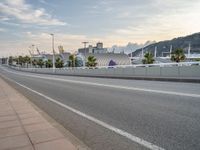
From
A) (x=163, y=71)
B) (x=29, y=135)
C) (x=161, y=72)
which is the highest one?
(x=163, y=71)

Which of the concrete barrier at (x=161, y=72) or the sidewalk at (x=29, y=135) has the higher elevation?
the concrete barrier at (x=161, y=72)

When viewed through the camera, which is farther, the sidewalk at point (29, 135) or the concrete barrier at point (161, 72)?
the concrete barrier at point (161, 72)

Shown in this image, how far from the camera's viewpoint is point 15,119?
7.86 metres

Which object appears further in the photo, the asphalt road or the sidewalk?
the asphalt road

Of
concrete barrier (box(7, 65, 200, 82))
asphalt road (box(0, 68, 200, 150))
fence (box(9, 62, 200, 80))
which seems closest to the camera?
asphalt road (box(0, 68, 200, 150))

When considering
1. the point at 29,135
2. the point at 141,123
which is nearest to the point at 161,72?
the point at 141,123

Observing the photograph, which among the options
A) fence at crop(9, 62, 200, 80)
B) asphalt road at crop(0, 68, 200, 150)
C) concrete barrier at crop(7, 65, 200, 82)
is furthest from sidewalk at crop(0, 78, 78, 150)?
fence at crop(9, 62, 200, 80)

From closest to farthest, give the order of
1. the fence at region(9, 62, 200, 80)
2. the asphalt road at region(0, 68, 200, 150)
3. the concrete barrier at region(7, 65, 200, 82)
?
1. the asphalt road at region(0, 68, 200, 150)
2. the concrete barrier at region(7, 65, 200, 82)
3. the fence at region(9, 62, 200, 80)

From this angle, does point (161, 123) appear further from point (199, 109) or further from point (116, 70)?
point (116, 70)

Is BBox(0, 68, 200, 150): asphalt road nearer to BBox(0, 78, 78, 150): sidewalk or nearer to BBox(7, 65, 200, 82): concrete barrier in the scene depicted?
BBox(0, 78, 78, 150): sidewalk

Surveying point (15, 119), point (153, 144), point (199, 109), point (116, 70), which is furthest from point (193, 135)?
point (116, 70)

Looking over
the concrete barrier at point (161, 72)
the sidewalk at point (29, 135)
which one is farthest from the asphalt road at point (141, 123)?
the concrete barrier at point (161, 72)

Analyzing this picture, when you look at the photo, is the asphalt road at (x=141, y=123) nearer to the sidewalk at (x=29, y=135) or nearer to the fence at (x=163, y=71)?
the sidewalk at (x=29, y=135)

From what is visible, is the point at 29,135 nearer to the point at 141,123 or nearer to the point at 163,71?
the point at 141,123
